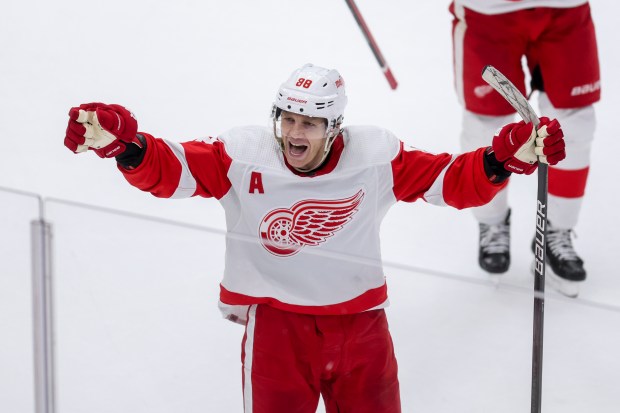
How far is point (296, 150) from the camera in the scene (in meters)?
2.36

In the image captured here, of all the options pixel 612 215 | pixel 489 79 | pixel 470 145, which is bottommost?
pixel 612 215

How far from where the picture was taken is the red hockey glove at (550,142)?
7.64 ft

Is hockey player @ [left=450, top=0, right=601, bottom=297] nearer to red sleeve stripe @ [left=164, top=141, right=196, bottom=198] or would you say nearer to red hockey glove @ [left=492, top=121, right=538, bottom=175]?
red hockey glove @ [left=492, top=121, right=538, bottom=175]

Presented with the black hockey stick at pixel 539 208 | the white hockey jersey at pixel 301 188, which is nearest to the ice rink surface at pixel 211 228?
the black hockey stick at pixel 539 208

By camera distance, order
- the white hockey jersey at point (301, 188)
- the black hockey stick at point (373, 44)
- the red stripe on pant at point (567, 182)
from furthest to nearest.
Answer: the black hockey stick at point (373, 44) → the red stripe on pant at point (567, 182) → the white hockey jersey at point (301, 188)

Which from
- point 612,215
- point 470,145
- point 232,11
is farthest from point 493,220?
point 232,11

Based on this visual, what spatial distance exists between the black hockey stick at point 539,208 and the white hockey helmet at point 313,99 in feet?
1.01

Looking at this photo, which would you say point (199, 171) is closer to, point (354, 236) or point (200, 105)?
point (354, 236)

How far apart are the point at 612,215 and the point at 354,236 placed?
5.68 ft

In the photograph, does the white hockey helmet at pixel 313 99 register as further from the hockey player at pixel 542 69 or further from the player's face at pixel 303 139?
the hockey player at pixel 542 69

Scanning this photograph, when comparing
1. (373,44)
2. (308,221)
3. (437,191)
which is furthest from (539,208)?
(373,44)

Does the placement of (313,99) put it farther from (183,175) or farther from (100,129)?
(100,129)

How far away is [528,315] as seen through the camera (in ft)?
6.30

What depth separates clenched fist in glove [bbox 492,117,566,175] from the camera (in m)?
2.33
